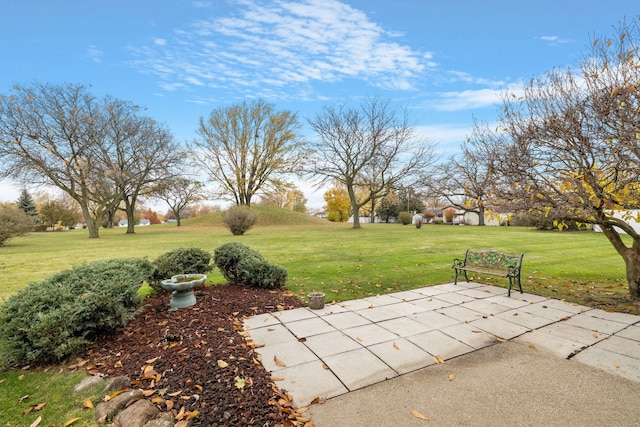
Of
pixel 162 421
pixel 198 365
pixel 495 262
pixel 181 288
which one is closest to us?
pixel 162 421

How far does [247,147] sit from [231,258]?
2836 centimetres

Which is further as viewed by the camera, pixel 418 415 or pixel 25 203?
pixel 25 203

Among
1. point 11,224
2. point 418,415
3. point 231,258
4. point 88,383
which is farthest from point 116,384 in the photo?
point 11,224

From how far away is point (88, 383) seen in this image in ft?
8.93

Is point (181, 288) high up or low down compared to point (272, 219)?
down

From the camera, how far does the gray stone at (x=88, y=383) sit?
266cm


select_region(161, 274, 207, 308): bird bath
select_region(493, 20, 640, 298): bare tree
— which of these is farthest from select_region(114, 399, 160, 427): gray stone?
select_region(493, 20, 640, 298): bare tree

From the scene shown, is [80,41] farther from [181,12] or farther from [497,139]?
[497,139]

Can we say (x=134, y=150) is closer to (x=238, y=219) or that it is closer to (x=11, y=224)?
(x=11, y=224)

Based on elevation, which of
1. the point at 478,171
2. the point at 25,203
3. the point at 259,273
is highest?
the point at 25,203

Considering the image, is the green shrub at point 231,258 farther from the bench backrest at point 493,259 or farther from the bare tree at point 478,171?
the bench backrest at point 493,259

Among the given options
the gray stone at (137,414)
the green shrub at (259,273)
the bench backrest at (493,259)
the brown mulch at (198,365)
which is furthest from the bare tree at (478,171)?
the gray stone at (137,414)

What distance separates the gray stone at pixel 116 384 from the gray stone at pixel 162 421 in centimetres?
69

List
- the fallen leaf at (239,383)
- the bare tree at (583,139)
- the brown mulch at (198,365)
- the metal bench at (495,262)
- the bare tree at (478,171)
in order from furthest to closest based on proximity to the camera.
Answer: the metal bench at (495,262) → the bare tree at (478,171) → the bare tree at (583,139) → the fallen leaf at (239,383) → the brown mulch at (198,365)
